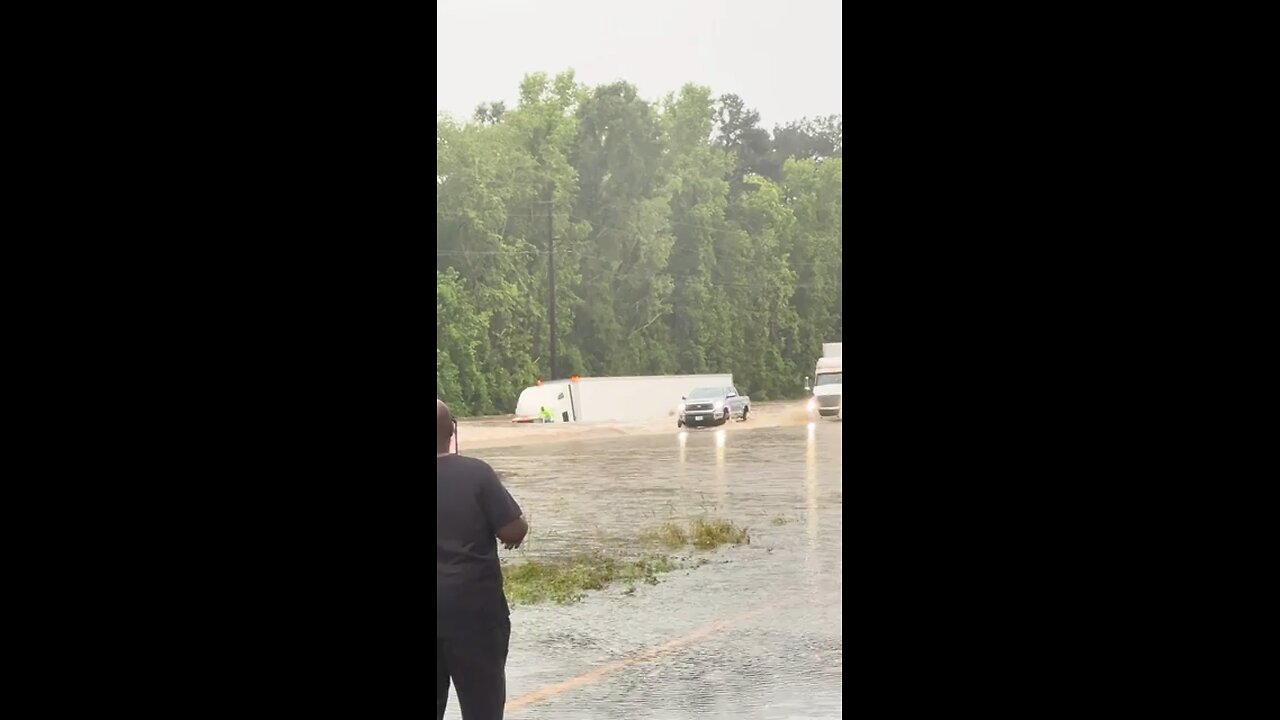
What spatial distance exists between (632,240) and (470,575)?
9.98 meters

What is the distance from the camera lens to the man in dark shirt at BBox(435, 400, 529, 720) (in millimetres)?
2182

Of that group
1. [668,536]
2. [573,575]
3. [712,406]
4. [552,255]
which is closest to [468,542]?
[712,406]

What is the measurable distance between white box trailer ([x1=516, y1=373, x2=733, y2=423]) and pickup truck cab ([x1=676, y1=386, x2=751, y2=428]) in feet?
0.21

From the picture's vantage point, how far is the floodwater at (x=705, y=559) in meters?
11.0

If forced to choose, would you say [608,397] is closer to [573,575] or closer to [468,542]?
[573,575]

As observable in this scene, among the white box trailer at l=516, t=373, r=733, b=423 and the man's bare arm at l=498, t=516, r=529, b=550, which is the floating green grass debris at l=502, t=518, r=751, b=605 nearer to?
the white box trailer at l=516, t=373, r=733, b=423

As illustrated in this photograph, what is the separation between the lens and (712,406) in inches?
451

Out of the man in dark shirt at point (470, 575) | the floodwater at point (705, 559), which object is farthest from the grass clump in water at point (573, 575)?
the man in dark shirt at point (470, 575)

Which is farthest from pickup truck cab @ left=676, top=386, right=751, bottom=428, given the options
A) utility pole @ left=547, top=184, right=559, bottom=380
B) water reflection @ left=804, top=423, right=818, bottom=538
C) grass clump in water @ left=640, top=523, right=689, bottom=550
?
utility pole @ left=547, top=184, right=559, bottom=380

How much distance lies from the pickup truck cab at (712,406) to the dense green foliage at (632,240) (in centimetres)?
15
